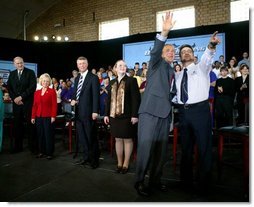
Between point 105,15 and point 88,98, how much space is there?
294 inches

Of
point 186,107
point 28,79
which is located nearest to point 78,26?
point 28,79

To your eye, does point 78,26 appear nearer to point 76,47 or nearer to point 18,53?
point 76,47

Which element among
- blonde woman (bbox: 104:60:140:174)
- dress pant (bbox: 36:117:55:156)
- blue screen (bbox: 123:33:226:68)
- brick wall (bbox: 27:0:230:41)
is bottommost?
dress pant (bbox: 36:117:55:156)

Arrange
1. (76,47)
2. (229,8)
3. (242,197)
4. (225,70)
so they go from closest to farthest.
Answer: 1. (242,197)
2. (225,70)
3. (229,8)
4. (76,47)

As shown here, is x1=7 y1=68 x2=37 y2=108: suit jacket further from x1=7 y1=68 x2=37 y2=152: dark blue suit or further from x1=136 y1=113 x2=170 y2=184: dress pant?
x1=136 y1=113 x2=170 y2=184: dress pant

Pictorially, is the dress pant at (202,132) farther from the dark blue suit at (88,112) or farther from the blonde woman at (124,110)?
the dark blue suit at (88,112)

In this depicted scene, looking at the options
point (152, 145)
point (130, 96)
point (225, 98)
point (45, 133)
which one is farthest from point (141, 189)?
point (225, 98)

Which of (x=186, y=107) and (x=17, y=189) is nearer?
(x=186, y=107)

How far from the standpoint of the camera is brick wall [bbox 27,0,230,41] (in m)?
7.88

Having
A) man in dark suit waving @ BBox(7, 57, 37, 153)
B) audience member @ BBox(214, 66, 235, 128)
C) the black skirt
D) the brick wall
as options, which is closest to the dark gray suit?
the black skirt

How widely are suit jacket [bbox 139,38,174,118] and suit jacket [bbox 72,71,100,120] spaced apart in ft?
3.48

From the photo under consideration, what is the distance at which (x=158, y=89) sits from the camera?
2158mm

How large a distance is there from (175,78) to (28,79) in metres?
2.69

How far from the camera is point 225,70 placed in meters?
4.82
